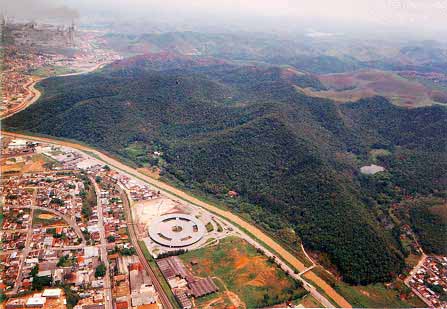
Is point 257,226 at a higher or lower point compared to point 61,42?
lower

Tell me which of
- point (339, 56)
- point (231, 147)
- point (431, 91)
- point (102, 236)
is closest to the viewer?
point (102, 236)

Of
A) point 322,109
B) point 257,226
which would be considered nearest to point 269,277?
point 257,226

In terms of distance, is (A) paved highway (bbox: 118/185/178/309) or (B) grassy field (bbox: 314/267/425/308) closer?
(A) paved highway (bbox: 118/185/178/309)

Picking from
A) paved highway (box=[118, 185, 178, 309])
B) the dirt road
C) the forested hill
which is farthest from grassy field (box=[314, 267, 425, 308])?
paved highway (box=[118, 185, 178, 309])

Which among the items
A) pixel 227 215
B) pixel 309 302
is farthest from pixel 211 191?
pixel 309 302

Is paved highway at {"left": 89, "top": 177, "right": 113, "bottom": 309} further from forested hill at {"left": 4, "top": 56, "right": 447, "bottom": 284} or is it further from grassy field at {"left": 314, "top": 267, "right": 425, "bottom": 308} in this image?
grassy field at {"left": 314, "top": 267, "right": 425, "bottom": 308}

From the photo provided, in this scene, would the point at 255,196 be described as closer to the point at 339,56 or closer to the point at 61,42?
the point at 61,42

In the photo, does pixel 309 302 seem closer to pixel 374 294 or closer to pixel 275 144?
pixel 374 294
